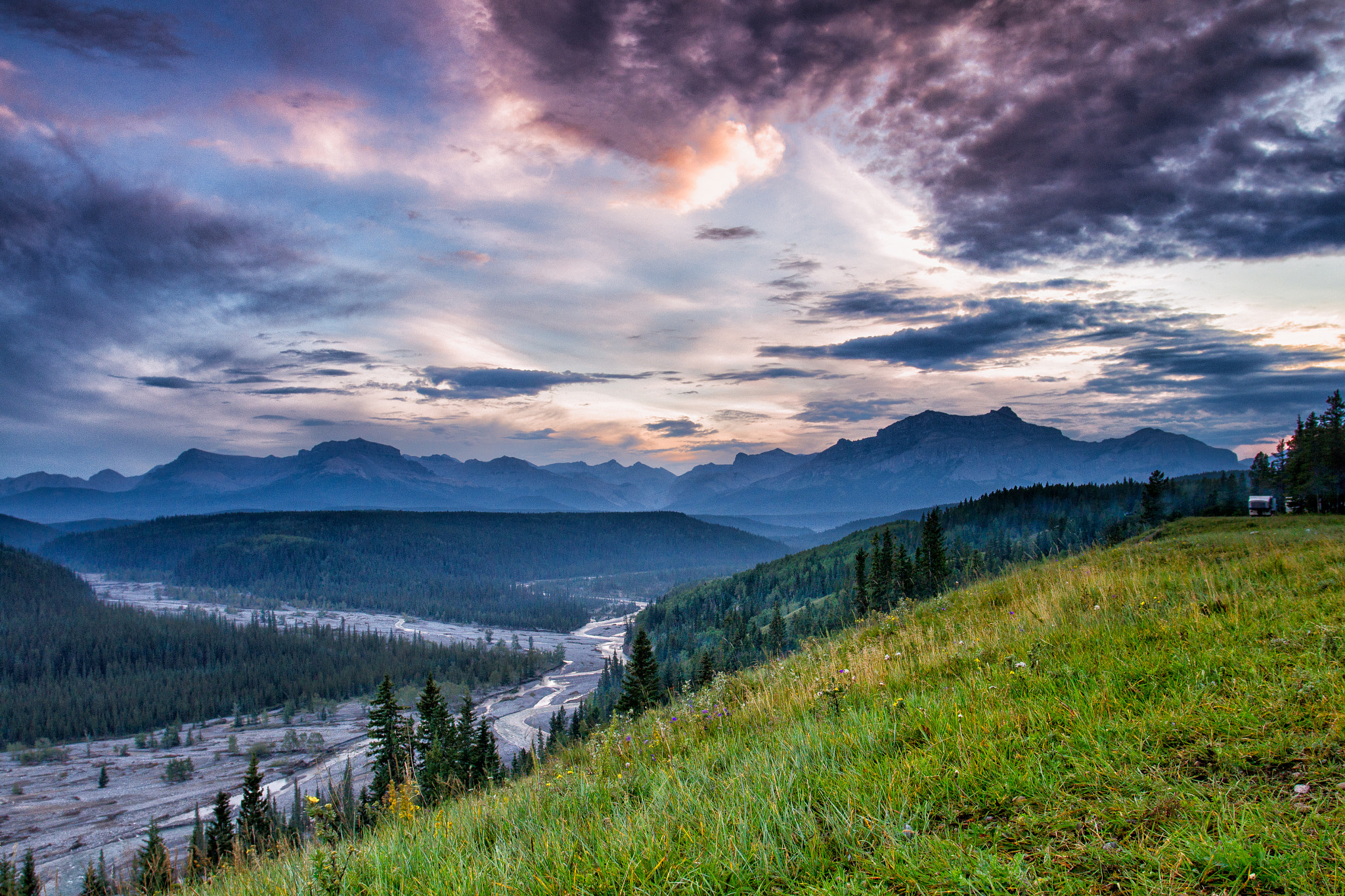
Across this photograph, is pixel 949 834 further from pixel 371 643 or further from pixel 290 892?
pixel 371 643

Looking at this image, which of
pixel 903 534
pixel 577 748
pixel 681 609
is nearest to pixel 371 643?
pixel 681 609

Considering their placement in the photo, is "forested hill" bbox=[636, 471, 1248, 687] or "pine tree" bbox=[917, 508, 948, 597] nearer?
"pine tree" bbox=[917, 508, 948, 597]

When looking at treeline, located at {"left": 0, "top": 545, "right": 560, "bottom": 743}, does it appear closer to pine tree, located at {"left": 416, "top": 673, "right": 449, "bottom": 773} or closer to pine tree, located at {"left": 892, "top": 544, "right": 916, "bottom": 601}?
pine tree, located at {"left": 892, "top": 544, "right": 916, "bottom": 601}

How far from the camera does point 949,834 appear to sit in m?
3.36

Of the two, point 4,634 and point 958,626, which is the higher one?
point 958,626

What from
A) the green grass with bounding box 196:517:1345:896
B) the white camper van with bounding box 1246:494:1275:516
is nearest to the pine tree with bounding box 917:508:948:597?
the white camper van with bounding box 1246:494:1275:516

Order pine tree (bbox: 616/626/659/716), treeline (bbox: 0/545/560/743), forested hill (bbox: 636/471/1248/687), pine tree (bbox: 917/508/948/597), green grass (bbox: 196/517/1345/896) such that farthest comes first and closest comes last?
treeline (bbox: 0/545/560/743) → forested hill (bbox: 636/471/1248/687) → pine tree (bbox: 917/508/948/597) → pine tree (bbox: 616/626/659/716) → green grass (bbox: 196/517/1345/896)

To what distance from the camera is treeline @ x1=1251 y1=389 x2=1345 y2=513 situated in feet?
186

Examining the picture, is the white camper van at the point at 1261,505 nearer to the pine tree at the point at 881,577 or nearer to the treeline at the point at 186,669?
the pine tree at the point at 881,577

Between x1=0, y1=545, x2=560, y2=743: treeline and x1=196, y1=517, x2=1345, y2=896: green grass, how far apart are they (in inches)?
6291

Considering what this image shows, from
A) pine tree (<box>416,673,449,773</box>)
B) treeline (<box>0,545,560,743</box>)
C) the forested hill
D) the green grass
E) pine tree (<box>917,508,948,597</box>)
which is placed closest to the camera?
the green grass

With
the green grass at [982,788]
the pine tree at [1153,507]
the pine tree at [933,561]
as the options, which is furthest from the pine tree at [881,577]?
the green grass at [982,788]

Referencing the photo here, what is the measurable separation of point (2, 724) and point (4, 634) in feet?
315

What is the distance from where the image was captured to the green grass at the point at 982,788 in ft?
9.83
